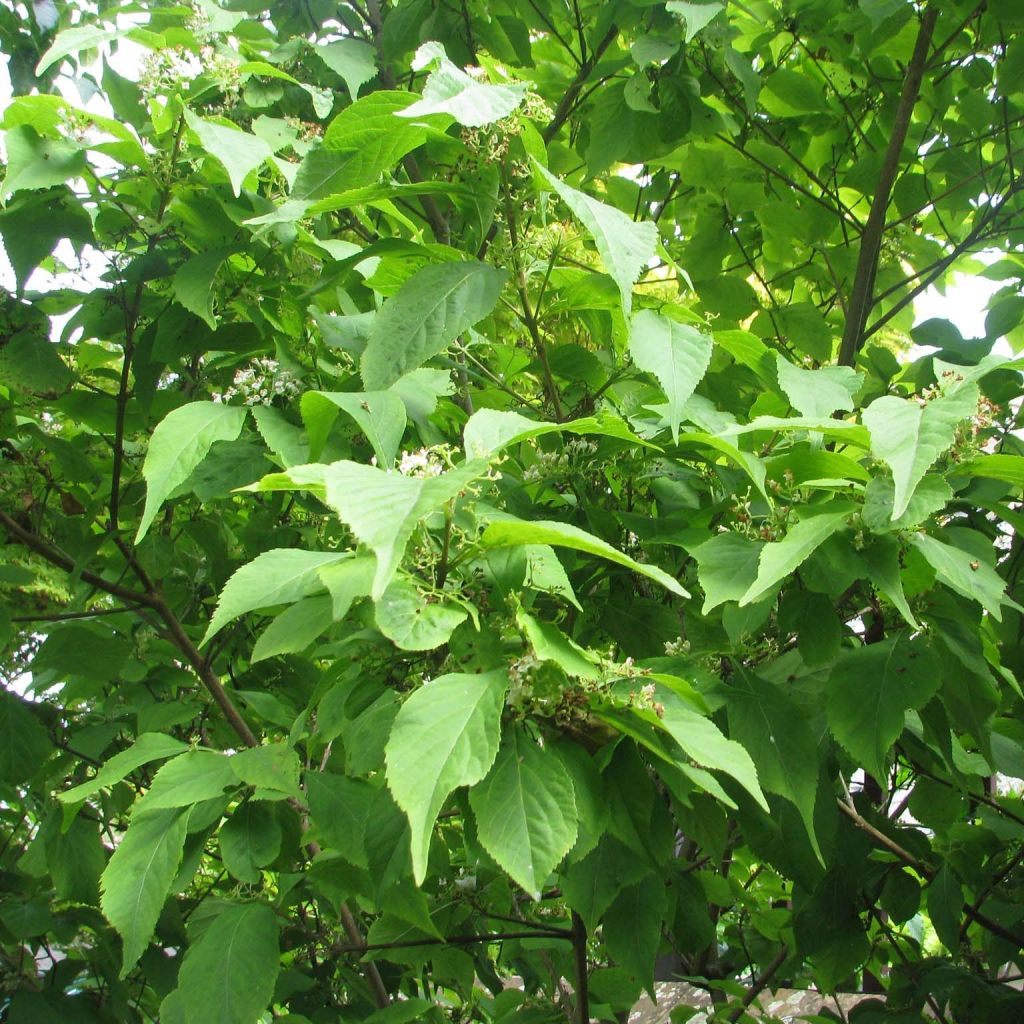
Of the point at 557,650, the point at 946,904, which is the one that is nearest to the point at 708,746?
the point at 557,650

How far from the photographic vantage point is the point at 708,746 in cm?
90

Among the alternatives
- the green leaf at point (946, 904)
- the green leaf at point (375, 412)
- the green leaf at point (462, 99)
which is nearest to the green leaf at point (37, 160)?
the green leaf at point (375, 412)

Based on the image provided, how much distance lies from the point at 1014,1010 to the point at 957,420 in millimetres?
1290

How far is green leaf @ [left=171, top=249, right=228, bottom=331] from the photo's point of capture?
1.41 meters

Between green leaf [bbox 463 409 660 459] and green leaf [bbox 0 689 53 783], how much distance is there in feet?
4.26

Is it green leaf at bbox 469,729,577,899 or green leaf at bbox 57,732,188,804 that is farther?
green leaf at bbox 57,732,188,804

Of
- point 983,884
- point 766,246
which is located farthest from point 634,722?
point 766,246

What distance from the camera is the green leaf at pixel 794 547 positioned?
94 cm

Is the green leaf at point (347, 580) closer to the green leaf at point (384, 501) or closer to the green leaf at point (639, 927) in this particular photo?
the green leaf at point (384, 501)

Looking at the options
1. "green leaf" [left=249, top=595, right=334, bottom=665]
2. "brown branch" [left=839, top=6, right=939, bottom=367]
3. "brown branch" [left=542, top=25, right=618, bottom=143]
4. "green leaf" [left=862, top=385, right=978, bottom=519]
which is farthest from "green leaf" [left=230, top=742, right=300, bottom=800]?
"brown branch" [left=542, top=25, right=618, bottom=143]

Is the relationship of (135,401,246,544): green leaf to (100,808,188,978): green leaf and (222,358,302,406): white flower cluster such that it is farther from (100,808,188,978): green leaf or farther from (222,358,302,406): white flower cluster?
(100,808,188,978): green leaf

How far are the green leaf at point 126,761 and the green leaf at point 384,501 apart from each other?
66 centimetres

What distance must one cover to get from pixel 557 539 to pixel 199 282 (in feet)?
2.63

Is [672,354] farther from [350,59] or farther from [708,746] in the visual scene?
[350,59]
